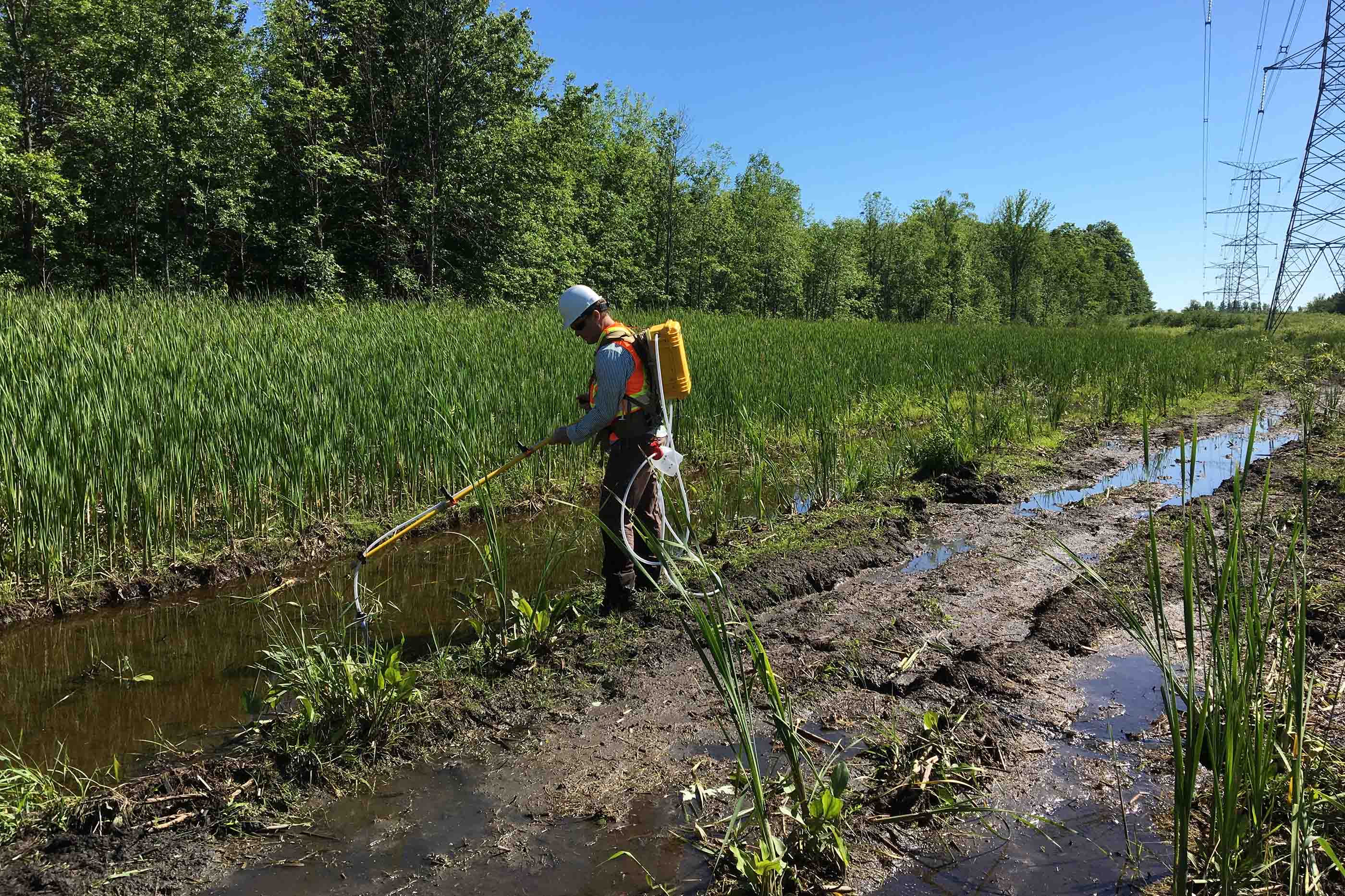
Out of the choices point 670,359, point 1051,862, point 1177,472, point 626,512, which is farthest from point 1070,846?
point 1177,472

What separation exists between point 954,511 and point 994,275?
57308 mm

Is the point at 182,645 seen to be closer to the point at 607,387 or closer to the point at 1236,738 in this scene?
the point at 607,387

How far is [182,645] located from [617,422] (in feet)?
9.66

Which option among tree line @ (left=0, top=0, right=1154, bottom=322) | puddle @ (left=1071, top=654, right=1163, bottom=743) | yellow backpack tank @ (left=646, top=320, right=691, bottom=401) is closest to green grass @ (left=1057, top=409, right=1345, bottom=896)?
puddle @ (left=1071, top=654, right=1163, bottom=743)

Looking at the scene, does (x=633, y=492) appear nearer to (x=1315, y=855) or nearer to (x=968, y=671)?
(x=968, y=671)

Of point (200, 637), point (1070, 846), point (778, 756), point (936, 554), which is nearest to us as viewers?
point (1070, 846)

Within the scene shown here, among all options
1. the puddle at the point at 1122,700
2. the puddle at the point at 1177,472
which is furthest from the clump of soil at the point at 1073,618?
the puddle at the point at 1177,472

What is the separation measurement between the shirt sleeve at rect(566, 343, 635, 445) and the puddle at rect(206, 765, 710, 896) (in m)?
2.06

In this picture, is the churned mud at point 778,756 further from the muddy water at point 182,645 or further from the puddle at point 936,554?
the muddy water at point 182,645

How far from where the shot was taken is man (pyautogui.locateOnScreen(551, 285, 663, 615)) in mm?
4469

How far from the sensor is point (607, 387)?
4.50 metres

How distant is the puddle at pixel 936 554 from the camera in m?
5.61

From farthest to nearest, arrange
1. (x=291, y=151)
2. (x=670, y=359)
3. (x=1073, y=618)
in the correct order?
(x=291, y=151) → (x=670, y=359) → (x=1073, y=618)

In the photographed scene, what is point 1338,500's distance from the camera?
21.1 ft
